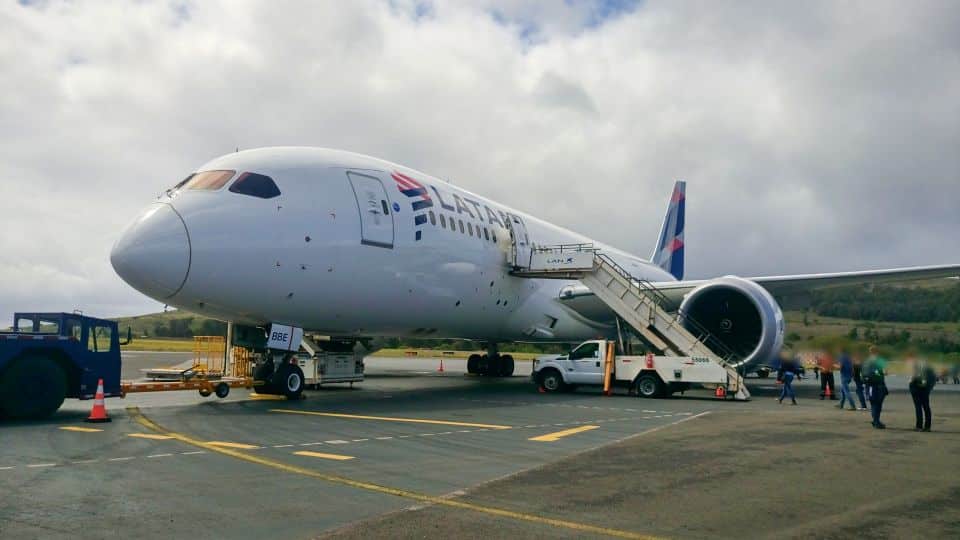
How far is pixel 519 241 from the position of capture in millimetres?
19031

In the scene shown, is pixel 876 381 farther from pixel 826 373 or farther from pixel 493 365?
pixel 493 365

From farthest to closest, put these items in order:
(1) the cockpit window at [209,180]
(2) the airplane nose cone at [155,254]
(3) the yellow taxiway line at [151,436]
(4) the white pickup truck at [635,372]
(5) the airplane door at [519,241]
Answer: (5) the airplane door at [519,241] → (4) the white pickup truck at [635,372] → (1) the cockpit window at [209,180] → (2) the airplane nose cone at [155,254] → (3) the yellow taxiway line at [151,436]

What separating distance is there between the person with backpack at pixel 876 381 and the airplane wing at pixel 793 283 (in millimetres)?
6578

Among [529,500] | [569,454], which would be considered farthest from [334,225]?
[529,500]

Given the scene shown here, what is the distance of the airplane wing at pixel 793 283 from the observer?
1777cm

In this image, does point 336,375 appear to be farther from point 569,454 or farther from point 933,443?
point 933,443

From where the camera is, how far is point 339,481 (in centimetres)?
663

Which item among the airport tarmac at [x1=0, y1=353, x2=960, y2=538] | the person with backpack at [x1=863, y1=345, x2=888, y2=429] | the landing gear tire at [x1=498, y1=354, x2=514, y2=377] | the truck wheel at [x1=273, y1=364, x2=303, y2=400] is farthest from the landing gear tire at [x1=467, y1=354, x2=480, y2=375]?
the person with backpack at [x1=863, y1=345, x2=888, y2=429]

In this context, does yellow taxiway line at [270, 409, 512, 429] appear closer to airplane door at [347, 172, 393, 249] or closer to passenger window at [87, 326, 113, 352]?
passenger window at [87, 326, 113, 352]

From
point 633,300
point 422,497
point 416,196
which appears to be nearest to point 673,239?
point 633,300

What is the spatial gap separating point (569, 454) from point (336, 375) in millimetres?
8532

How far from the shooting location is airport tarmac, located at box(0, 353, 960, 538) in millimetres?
5105

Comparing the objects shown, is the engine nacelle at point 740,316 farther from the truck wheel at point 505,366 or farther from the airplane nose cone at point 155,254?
the airplane nose cone at point 155,254

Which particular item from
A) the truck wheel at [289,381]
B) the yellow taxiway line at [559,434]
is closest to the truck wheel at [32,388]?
the truck wheel at [289,381]
